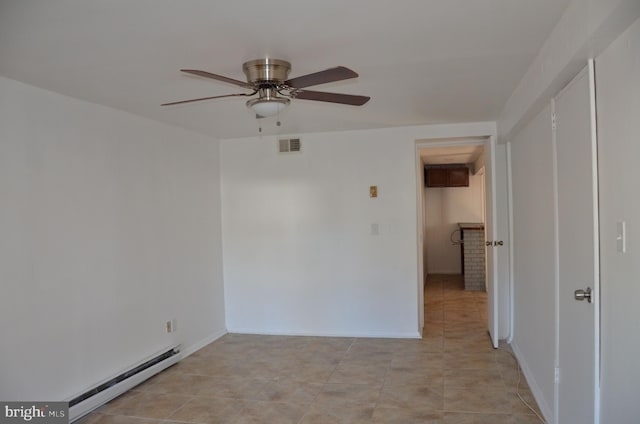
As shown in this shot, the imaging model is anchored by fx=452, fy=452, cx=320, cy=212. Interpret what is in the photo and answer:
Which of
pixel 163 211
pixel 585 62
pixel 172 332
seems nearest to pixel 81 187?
pixel 163 211

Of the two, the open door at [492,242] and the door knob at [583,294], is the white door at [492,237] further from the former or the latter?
the door knob at [583,294]

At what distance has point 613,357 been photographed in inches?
68.6

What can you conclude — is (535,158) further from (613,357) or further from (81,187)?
(81,187)

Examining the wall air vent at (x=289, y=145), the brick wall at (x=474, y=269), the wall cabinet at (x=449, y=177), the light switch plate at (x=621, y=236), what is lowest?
the brick wall at (x=474, y=269)

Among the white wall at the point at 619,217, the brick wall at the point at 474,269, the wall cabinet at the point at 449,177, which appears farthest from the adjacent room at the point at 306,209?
the wall cabinet at the point at 449,177

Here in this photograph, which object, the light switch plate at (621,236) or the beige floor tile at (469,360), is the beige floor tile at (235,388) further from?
the light switch plate at (621,236)

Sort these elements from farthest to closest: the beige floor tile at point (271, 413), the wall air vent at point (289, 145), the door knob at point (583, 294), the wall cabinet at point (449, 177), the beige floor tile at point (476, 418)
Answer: the wall cabinet at point (449, 177) < the wall air vent at point (289, 145) < the beige floor tile at point (271, 413) < the beige floor tile at point (476, 418) < the door knob at point (583, 294)

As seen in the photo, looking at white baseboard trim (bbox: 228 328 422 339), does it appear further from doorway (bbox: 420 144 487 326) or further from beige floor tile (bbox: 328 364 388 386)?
doorway (bbox: 420 144 487 326)

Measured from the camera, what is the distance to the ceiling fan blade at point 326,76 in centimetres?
199

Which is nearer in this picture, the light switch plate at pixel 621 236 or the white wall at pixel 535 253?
the light switch plate at pixel 621 236

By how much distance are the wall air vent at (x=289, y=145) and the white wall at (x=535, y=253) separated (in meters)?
2.14

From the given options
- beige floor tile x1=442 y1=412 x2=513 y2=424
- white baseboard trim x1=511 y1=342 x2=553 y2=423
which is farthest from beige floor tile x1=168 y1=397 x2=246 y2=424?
white baseboard trim x1=511 y1=342 x2=553 y2=423

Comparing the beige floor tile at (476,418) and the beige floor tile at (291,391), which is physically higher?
the beige floor tile at (476,418)

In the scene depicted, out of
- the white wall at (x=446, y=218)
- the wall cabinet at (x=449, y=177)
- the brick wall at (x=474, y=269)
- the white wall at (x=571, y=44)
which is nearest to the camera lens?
the white wall at (x=571, y=44)
